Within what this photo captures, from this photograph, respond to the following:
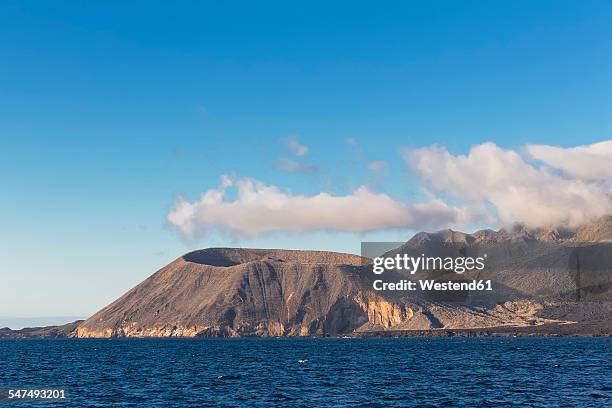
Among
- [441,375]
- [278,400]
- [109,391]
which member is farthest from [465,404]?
[109,391]

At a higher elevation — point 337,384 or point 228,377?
point 337,384

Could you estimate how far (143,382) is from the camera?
390 feet

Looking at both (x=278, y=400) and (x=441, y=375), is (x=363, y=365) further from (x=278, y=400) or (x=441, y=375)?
(x=278, y=400)

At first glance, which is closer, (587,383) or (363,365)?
(587,383)

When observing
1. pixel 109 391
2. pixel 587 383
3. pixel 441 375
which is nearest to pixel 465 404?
pixel 587 383

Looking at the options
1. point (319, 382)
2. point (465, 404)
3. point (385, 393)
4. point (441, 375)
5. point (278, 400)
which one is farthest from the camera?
point (441, 375)

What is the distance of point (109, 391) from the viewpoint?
105m

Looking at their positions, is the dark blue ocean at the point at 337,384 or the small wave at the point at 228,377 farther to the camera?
the small wave at the point at 228,377

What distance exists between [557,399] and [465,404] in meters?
13.5

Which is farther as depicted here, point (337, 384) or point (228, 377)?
point (228, 377)

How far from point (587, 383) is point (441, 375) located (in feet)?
88.3

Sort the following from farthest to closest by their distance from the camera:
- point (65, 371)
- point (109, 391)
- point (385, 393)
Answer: point (65, 371) < point (109, 391) < point (385, 393)

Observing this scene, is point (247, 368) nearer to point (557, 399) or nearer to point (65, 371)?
point (65, 371)

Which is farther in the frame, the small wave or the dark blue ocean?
the small wave
